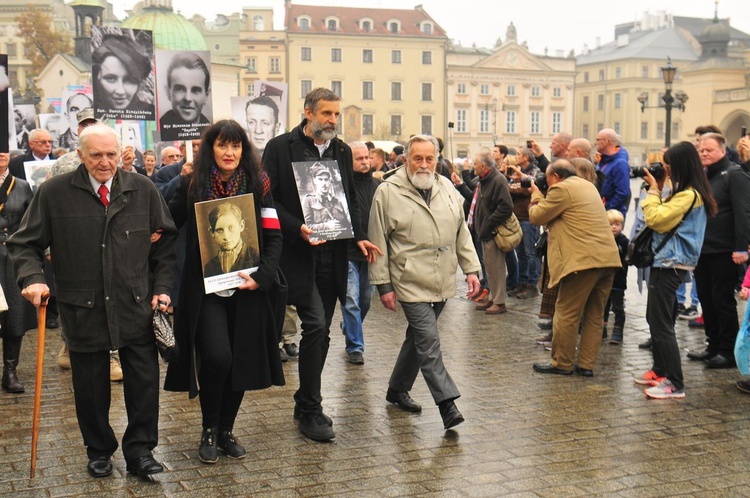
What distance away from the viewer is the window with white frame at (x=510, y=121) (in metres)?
107

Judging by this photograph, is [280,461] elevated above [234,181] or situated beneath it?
situated beneath

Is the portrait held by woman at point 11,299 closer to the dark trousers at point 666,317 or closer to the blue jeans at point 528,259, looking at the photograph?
the dark trousers at point 666,317

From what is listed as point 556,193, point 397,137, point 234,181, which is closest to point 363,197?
point 556,193

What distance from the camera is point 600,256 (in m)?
8.15

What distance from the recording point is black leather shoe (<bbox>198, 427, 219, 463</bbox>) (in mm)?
5789

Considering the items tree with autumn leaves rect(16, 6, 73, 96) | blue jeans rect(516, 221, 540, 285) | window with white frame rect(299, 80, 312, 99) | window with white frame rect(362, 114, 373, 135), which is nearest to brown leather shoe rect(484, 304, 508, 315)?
blue jeans rect(516, 221, 540, 285)

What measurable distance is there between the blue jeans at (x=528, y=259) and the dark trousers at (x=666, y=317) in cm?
576

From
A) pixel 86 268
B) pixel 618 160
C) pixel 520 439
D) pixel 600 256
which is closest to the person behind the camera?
pixel 86 268

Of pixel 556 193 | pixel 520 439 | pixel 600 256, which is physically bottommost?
pixel 520 439

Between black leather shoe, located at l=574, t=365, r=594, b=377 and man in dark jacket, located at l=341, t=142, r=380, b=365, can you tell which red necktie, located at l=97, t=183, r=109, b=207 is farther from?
black leather shoe, located at l=574, t=365, r=594, b=377

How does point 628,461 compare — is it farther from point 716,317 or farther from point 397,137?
point 397,137

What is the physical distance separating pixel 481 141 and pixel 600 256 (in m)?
98.1

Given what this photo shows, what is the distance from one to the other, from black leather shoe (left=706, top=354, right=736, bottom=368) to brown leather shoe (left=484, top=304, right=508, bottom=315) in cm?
354

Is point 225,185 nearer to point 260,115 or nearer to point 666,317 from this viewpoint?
point 666,317
